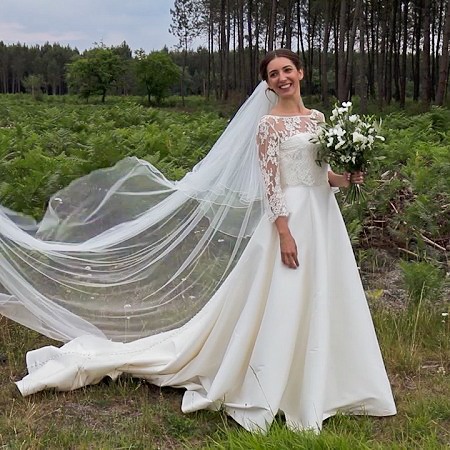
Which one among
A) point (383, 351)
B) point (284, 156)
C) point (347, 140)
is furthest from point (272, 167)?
point (383, 351)

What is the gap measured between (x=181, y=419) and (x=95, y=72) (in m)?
57.4

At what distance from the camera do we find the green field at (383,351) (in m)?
3.39

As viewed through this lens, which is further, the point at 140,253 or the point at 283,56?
the point at 140,253

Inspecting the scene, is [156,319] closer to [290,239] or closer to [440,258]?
[290,239]

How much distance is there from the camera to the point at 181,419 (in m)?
3.64

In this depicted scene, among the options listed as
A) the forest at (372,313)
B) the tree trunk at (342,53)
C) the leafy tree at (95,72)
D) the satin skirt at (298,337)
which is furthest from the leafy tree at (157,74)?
the satin skirt at (298,337)

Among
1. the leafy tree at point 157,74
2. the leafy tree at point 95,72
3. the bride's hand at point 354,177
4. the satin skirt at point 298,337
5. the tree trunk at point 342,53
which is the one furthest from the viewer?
the leafy tree at point 95,72

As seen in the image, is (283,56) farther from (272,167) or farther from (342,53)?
(342,53)

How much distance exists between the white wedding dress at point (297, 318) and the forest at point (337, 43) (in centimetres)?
1833

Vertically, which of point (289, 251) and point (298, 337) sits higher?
point (289, 251)

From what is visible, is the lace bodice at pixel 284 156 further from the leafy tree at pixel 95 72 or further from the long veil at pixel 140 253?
the leafy tree at pixel 95 72

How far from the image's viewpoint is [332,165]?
3.62 m

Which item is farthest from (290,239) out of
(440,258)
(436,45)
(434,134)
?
(436,45)

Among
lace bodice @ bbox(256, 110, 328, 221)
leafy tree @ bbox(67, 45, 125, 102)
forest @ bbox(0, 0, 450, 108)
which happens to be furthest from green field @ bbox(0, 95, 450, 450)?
leafy tree @ bbox(67, 45, 125, 102)
